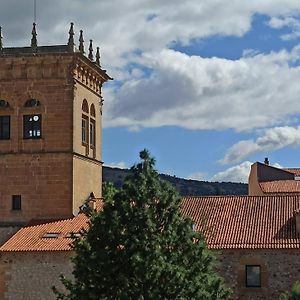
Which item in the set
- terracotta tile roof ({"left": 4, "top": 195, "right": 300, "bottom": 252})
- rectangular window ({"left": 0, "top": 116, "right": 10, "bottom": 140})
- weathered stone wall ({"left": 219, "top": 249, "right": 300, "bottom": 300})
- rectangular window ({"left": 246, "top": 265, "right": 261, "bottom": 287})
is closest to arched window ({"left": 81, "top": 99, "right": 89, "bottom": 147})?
rectangular window ({"left": 0, "top": 116, "right": 10, "bottom": 140})

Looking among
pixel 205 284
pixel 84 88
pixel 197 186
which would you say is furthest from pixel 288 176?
pixel 197 186

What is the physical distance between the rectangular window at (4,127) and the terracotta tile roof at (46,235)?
4391mm

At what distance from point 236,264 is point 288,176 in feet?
110

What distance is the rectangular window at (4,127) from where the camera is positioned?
131ft

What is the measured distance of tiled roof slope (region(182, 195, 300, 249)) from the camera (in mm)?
34906

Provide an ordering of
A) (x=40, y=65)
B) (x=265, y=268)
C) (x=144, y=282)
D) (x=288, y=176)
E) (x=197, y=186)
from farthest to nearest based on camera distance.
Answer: (x=197, y=186) < (x=288, y=176) < (x=40, y=65) < (x=265, y=268) < (x=144, y=282)

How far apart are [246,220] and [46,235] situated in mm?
9054

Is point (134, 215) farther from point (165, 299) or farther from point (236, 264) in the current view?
point (236, 264)

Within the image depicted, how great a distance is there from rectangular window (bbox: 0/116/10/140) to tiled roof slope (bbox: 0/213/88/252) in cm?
448

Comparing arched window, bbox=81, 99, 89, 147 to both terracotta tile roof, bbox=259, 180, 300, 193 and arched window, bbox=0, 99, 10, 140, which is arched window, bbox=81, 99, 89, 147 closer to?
arched window, bbox=0, 99, 10, 140

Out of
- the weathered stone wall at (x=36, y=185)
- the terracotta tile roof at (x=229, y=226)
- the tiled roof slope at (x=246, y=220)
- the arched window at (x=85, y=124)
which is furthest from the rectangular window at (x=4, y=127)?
the tiled roof slope at (x=246, y=220)

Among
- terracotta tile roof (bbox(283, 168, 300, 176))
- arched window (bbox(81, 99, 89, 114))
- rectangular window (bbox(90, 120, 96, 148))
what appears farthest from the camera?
terracotta tile roof (bbox(283, 168, 300, 176))

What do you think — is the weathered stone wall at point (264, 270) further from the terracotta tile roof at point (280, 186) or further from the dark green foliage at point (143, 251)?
the terracotta tile roof at point (280, 186)

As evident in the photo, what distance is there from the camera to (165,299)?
2470 cm
